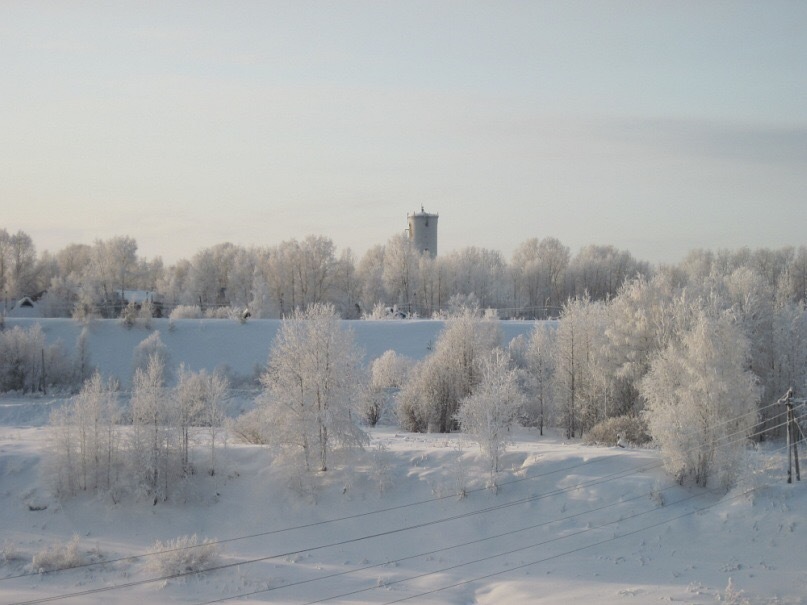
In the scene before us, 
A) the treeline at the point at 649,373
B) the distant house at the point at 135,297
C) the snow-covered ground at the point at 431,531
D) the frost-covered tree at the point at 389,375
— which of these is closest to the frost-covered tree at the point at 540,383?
the treeline at the point at 649,373

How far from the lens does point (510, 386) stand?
29656 millimetres

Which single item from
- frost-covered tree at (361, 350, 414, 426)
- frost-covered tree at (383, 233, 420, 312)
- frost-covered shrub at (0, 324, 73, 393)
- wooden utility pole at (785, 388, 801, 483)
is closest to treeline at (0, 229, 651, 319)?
frost-covered tree at (383, 233, 420, 312)

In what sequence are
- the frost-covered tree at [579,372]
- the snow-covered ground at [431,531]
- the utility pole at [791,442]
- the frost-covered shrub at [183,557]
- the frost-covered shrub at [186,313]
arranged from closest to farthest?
the snow-covered ground at [431,531] → the frost-covered shrub at [183,557] → the utility pole at [791,442] → the frost-covered tree at [579,372] → the frost-covered shrub at [186,313]

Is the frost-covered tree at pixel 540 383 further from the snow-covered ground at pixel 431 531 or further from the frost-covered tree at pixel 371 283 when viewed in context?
the frost-covered tree at pixel 371 283

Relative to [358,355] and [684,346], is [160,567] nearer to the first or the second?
[358,355]

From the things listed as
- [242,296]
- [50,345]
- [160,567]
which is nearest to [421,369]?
[160,567]

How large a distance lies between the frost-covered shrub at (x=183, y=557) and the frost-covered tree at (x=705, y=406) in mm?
14756

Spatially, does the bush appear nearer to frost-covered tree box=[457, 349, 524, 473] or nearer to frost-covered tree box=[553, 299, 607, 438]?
frost-covered tree box=[553, 299, 607, 438]

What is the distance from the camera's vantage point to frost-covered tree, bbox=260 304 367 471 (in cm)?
2838

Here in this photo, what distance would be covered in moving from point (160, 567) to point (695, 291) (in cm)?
2789

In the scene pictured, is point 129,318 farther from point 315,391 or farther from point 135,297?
point 315,391

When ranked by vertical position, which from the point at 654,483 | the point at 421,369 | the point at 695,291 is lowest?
the point at 654,483

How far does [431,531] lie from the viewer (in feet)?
81.7

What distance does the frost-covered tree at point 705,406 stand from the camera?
2522 cm
